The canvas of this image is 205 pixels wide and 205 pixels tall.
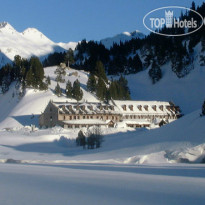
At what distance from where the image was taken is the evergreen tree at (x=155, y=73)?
107188mm

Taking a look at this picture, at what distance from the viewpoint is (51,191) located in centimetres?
1167

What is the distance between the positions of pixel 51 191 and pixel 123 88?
85838 mm

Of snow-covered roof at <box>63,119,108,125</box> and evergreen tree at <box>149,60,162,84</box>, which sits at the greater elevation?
evergreen tree at <box>149,60,162,84</box>

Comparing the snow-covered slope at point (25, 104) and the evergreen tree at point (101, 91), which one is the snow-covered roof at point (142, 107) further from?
the snow-covered slope at point (25, 104)

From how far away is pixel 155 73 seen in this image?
107875 millimetres

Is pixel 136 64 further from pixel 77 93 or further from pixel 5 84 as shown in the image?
pixel 5 84

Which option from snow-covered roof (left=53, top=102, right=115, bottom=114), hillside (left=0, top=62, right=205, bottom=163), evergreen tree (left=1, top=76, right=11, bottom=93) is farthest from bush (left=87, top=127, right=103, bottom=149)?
evergreen tree (left=1, top=76, right=11, bottom=93)

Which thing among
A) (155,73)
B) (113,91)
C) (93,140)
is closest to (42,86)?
(113,91)

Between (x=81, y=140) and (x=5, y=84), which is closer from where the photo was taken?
(x=81, y=140)

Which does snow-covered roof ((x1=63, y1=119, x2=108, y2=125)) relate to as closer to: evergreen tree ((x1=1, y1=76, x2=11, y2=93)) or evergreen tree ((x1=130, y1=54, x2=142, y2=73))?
evergreen tree ((x1=1, y1=76, x2=11, y2=93))

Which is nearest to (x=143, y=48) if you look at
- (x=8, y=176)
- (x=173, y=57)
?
(x=173, y=57)

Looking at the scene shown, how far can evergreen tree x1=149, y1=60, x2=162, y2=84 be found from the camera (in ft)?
352

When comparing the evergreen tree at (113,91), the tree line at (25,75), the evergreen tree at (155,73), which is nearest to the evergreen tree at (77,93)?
the tree line at (25,75)

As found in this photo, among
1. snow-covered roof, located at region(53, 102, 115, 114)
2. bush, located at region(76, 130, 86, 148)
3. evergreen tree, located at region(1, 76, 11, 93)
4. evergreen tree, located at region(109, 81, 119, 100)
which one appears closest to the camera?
bush, located at region(76, 130, 86, 148)
